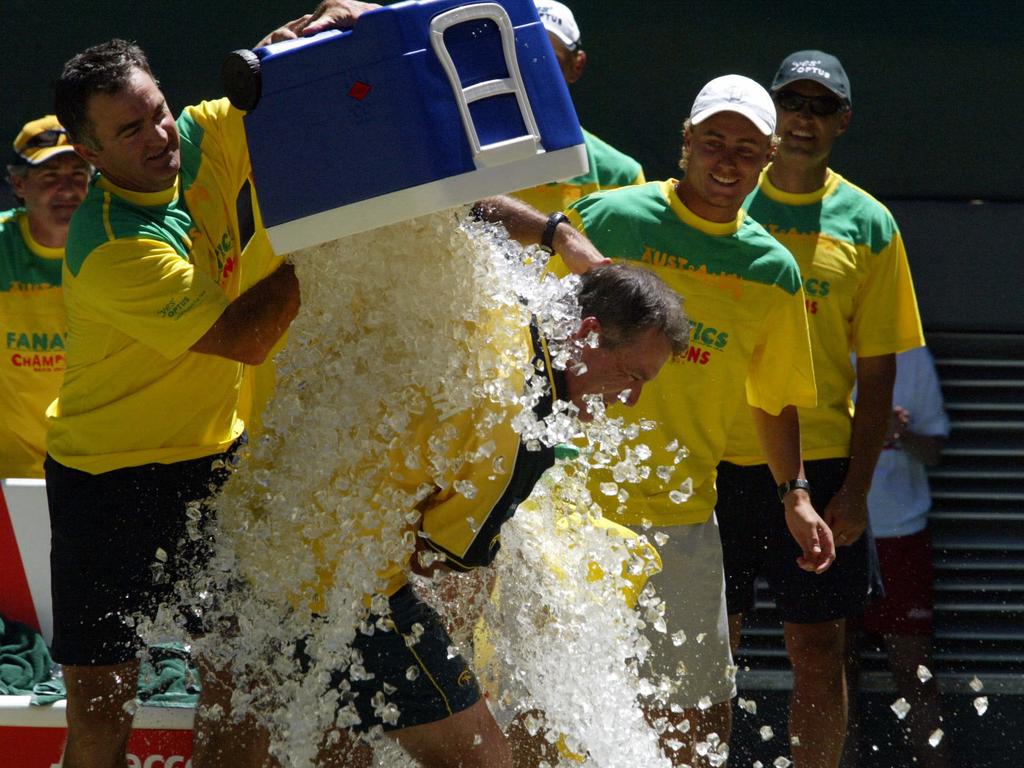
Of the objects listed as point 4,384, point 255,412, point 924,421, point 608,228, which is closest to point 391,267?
point 255,412

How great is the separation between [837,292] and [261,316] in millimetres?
1972

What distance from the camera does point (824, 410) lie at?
4430 mm

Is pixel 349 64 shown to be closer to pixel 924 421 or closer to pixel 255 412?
pixel 255 412

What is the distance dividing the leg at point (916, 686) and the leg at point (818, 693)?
65cm

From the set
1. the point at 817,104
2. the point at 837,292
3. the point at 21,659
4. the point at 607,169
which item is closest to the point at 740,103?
the point at 817,104

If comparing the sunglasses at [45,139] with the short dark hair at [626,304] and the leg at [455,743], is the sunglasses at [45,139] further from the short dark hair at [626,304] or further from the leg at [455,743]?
the leg at [455,743]

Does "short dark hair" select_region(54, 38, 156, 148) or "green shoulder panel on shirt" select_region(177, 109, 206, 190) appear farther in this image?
"green shoulder panel on shirt" select_region(177, 109, 206, 190)

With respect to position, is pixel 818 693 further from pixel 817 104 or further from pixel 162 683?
pixel 162 683

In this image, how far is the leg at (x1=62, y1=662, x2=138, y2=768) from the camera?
136 inches

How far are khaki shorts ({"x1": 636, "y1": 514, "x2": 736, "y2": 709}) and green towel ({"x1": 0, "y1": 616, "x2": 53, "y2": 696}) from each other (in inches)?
63.7

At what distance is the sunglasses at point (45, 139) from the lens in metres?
4.84

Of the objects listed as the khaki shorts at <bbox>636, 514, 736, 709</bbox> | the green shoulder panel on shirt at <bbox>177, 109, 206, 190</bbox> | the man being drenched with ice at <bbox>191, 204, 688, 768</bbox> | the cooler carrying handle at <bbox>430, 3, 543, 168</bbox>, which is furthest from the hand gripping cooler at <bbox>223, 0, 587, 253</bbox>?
the khaki shorts at <bbox>636, 514, 736, 709</bbox>

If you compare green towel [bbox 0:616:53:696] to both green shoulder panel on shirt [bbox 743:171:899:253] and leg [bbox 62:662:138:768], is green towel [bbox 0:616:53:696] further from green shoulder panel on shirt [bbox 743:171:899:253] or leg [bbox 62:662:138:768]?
green shoulder panel on shirt [bbox 743:171:899:253]

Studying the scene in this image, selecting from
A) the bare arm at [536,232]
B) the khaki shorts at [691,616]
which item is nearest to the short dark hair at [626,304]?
the bare arm at [536,232]
